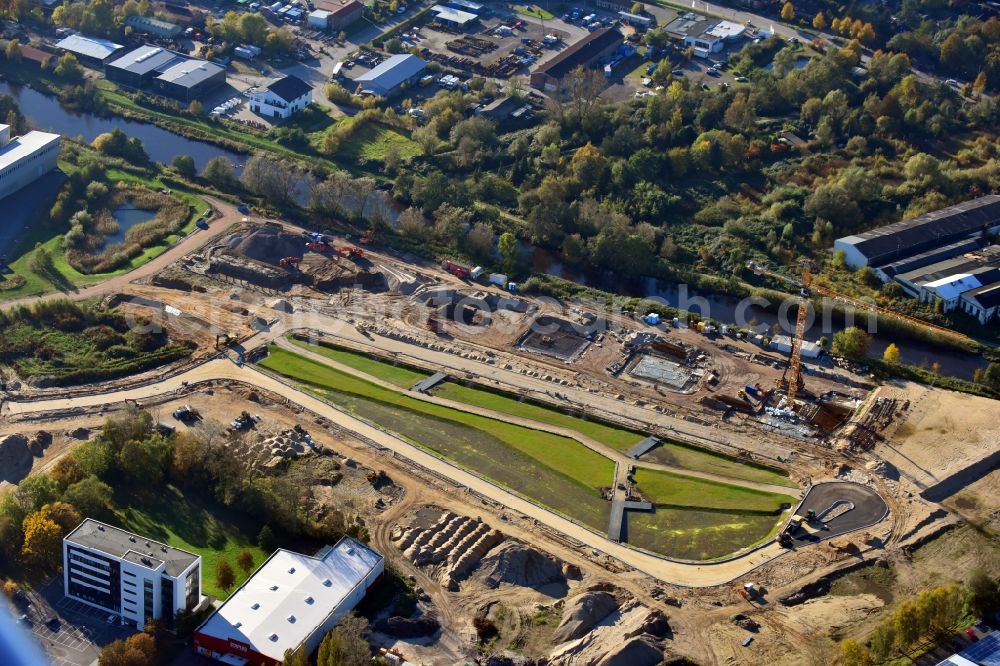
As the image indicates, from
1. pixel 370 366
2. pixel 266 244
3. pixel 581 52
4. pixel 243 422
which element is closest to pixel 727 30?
pixel 581 52

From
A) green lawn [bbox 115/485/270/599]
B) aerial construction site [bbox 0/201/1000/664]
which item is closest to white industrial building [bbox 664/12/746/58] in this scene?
aerial construction site [bbox 0/201/1000/664]

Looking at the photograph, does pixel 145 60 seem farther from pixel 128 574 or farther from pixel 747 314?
pixel 128 574

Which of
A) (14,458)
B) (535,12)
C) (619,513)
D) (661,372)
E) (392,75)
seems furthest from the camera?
(535,12)

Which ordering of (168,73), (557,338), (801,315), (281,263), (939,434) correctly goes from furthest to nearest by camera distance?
(168,73)
(281,263)
(557,338)
(801,315)
(939,434)

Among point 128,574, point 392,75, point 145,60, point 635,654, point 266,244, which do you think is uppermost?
point 145,60

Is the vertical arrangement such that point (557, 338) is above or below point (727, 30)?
below

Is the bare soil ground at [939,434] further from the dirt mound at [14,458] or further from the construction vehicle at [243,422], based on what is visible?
the dirt mound at [14,458]

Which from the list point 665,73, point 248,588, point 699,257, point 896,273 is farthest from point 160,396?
point 665,73
